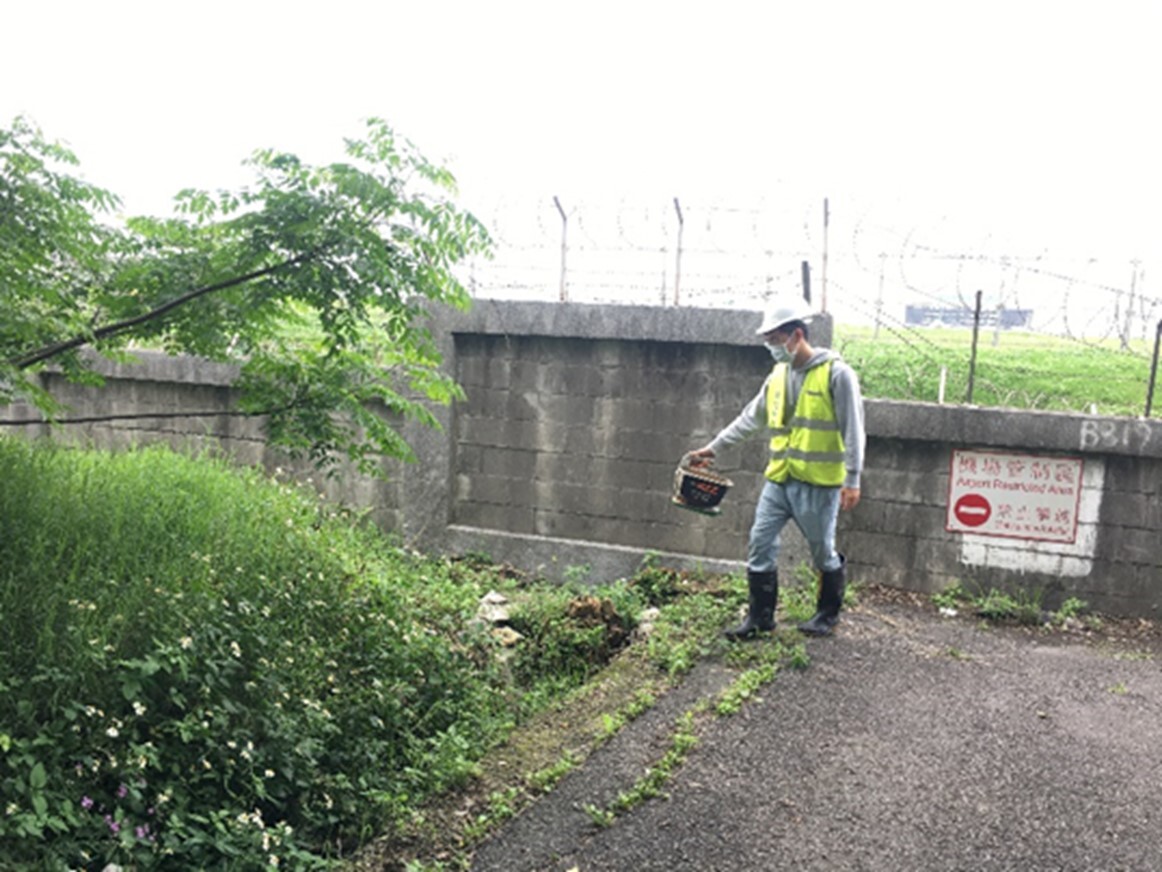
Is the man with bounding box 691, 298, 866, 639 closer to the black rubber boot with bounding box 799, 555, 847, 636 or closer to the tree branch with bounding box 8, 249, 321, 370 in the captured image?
the black rubber boot with bounding box 799, 555, 847, 636

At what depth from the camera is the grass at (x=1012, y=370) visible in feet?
30.8

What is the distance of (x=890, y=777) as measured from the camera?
4.70 m

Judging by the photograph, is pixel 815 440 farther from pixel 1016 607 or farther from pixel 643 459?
pixel 643 459

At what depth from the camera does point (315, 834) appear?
4.40 meters

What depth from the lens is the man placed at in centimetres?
625

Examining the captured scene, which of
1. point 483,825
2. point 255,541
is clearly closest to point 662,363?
point 255,541

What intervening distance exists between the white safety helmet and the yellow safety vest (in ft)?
1.10

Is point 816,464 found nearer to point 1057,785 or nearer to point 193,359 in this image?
point 1057,785

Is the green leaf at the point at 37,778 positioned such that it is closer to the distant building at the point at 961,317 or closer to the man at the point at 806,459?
the man at the point at 806,459

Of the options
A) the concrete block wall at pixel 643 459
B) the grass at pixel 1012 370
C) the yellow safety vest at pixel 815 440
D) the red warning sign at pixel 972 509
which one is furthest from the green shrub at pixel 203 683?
the grass at pixel 1012 370

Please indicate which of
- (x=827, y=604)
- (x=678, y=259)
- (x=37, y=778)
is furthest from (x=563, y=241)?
(x=37, y=778)

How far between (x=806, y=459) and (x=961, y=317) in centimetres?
Answer: 392

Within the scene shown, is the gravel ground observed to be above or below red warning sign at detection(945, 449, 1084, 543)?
below

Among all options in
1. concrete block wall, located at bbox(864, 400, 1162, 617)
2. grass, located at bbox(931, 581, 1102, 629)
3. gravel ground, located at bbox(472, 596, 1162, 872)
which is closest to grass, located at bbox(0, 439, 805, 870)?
gravel ground, located at bbox(472, 596, 1162, 872)
